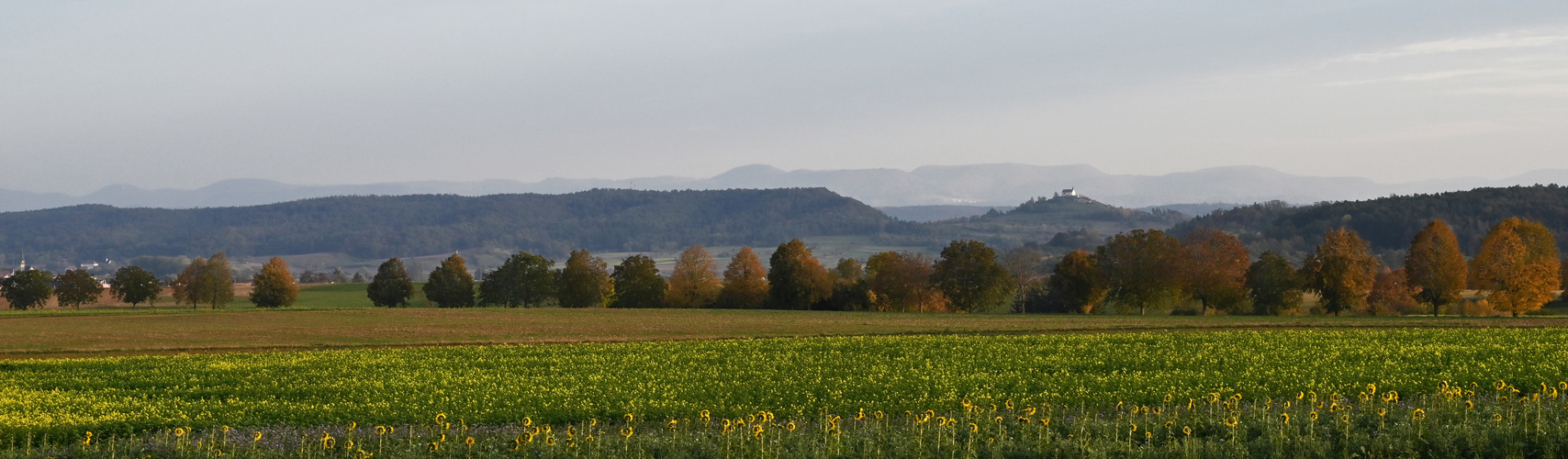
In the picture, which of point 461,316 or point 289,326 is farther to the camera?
point 461,316

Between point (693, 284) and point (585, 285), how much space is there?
32.2 ft

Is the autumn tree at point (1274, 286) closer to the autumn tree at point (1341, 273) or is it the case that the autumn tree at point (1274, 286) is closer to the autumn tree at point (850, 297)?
the autumn tree at point (1341, 273)

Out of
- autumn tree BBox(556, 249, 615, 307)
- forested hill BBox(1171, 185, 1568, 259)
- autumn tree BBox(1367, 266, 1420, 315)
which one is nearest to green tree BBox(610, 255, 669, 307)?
autumn tree BBox(556, 249, 615, 307)

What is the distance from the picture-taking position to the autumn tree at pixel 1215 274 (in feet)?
236

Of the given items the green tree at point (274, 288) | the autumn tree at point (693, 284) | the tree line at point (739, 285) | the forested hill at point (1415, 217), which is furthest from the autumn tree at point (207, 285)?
the forested hill at point (1415, 217)

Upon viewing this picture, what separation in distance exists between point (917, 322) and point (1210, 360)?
30.3 m

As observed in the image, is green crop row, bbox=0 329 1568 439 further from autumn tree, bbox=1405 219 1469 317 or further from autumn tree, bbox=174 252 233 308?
autumn tree, bbox=174 252 233 308

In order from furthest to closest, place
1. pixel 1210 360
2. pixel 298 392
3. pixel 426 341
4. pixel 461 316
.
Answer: pixel 461 316 < pixel 426 341 < pixel 1210 360 < pixel 298 392

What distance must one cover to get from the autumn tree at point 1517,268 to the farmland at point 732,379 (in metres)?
34.4

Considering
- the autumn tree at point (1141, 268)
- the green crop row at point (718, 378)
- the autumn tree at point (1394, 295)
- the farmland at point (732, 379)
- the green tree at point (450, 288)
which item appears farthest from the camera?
the green tree at point (450, 288)

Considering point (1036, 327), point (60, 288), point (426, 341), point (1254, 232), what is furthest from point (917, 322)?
point (1254, 232)

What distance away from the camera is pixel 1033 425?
1831 cm

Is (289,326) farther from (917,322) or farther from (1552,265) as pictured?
(1552,265)

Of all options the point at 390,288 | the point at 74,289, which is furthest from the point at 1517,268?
the point at 74,289
